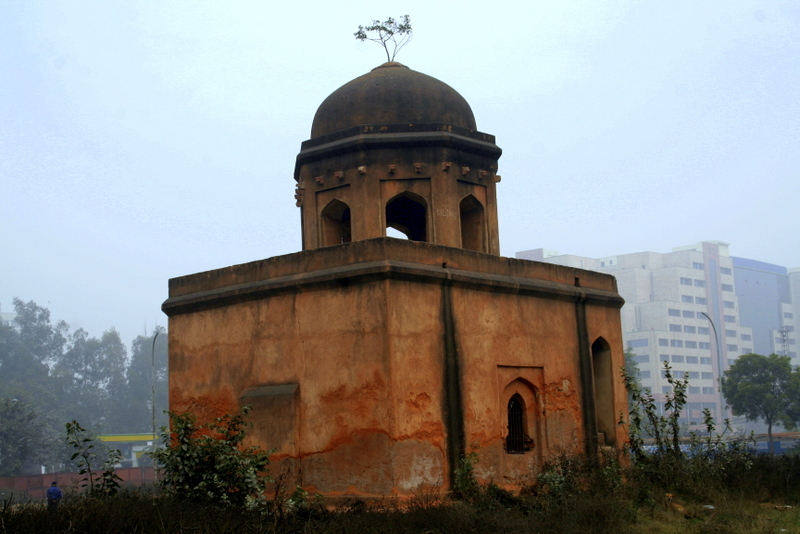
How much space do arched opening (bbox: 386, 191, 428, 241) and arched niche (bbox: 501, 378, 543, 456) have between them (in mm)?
3180

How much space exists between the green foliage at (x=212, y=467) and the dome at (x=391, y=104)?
5.39 metres

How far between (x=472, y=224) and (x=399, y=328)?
3735 mm

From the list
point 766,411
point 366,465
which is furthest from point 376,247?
point 766,411

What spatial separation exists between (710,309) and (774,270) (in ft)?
69.7

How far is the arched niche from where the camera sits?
39.6 ft

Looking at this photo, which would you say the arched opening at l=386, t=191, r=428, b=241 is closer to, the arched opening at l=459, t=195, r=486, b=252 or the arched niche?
the arched opening at l=459, t=195, r=486, b=252

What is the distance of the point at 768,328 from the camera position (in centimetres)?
9744

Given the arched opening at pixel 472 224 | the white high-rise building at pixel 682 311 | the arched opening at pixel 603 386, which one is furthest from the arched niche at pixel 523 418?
the white high-rise building at pixel 682 311

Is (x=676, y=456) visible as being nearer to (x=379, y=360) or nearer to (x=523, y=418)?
(x=523, y=418)

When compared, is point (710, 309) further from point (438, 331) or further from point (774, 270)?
A: point (438, 331)

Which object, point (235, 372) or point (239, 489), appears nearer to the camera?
point (239, 489)

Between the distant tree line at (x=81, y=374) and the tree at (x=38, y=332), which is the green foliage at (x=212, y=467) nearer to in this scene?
the distant tree line at (x=81, y=374)

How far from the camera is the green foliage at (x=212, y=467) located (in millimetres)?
9859

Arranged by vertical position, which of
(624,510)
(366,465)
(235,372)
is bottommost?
(624,510)
